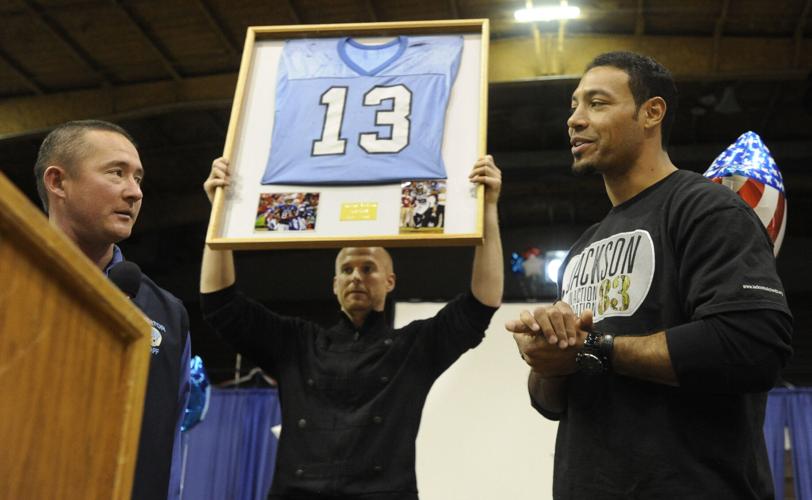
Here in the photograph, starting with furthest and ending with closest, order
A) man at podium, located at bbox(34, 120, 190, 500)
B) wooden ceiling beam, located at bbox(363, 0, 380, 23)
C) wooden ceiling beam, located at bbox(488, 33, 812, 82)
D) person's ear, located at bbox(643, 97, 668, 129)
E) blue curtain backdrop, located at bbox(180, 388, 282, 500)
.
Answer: wooden ceiling beam, located at bbox(488, 33, 812, 82) → blue curtain backdrop, located at bbox(180, 388, 282, 500) → wooden ceiling beam, located at bbox(363, 0, 380, 23) → man at podium, located at bbox(34, 120, 190, 500) → person's ear, located at bbox(643, 97, 668, 129)

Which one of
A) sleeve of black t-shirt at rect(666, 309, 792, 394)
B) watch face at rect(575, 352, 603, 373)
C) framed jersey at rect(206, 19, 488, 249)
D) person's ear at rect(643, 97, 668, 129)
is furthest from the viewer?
framed jersey at rect(206, 19, 488, 249)

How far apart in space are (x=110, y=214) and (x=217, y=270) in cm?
59

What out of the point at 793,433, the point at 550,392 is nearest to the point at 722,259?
the point at 550,392

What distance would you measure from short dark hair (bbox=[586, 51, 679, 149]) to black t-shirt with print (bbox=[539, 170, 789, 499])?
23 cm

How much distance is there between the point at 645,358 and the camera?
4.52ft

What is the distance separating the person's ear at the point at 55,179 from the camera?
6.44 ft

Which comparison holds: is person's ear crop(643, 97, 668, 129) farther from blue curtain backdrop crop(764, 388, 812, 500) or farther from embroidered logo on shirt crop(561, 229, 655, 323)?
blue curtain backdrop crop(764, 388, 812, 500)

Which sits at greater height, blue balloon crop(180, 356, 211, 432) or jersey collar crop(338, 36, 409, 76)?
jersey collar crop(338, 36, 409, 76)

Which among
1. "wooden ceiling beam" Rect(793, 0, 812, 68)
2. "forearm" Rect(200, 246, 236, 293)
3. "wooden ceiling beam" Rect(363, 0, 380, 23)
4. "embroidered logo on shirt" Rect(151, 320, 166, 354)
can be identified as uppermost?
"wooden ceiling beam" Rect(793, 0, 812, 68)

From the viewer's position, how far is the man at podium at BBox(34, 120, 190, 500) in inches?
74.2

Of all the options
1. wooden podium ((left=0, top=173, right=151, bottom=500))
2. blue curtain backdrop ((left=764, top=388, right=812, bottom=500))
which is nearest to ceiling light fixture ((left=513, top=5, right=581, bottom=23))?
blue curtain backdrop ((left=764, top=388, right=812, bottom=500))

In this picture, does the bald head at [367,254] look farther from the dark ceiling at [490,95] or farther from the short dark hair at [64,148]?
the dark ceiling at [490,95]

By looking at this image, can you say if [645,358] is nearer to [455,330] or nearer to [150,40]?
[455,330]

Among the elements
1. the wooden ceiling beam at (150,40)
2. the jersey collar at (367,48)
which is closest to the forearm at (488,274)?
the jersey collar at (367,48)
